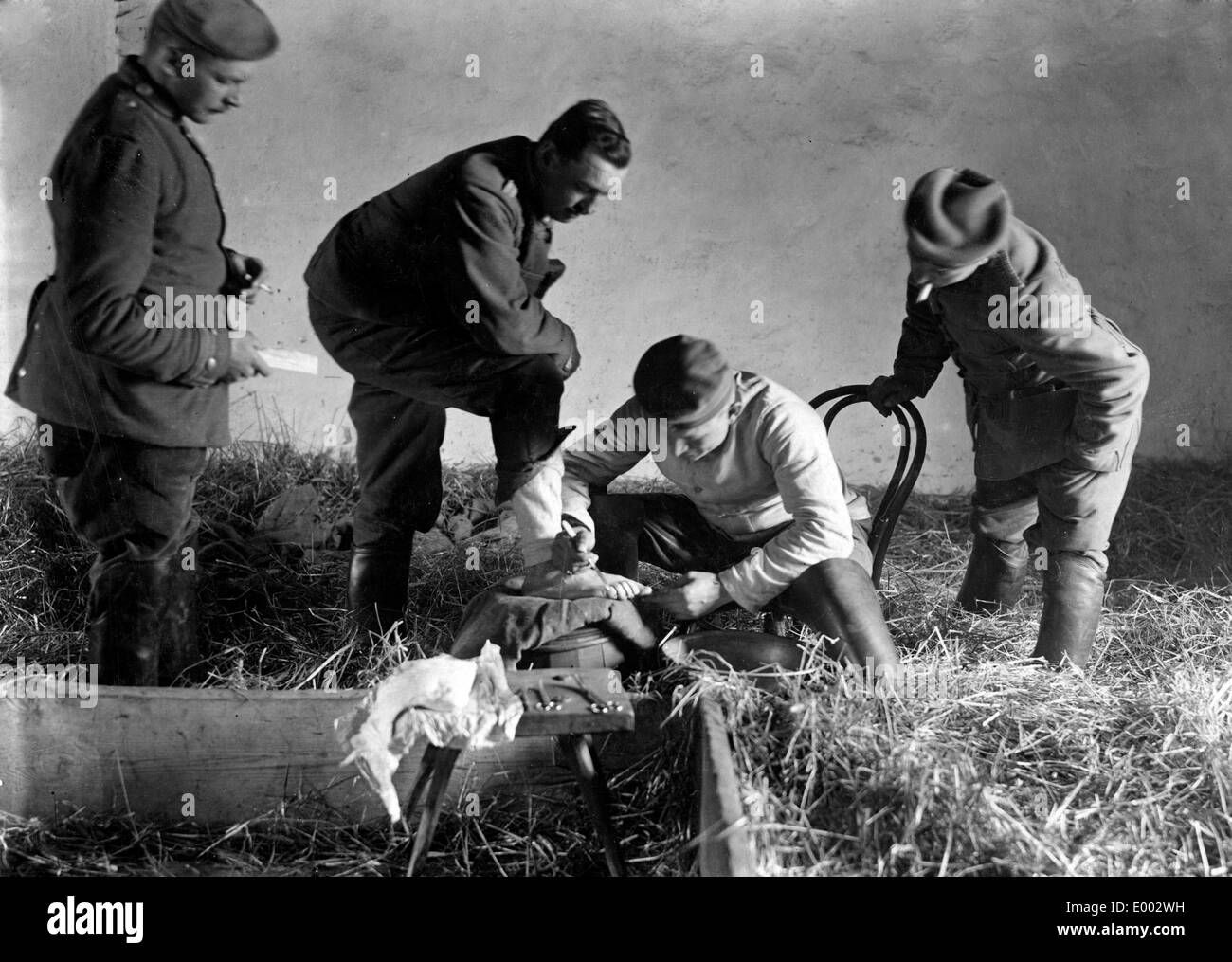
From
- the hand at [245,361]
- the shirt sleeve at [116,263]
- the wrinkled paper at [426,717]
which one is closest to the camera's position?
the wrinkled paper at [426,717]

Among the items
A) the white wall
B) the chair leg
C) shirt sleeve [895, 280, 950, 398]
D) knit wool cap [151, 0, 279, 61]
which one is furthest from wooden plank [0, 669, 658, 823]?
knit wool cap [151, 0, 279, 61]

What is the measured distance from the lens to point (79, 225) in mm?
3225

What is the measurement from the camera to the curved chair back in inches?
143

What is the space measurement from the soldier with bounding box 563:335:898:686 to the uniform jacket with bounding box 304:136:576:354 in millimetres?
418

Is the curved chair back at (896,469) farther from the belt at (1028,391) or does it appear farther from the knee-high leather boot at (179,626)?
the knee-high leather boot at (179,626)

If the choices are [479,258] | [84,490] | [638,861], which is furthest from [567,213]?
[638,861]

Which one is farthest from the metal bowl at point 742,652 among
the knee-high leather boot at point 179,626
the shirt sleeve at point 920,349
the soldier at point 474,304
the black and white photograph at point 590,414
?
the knee-high leather boot at point 179,626

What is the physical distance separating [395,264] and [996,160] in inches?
75.5

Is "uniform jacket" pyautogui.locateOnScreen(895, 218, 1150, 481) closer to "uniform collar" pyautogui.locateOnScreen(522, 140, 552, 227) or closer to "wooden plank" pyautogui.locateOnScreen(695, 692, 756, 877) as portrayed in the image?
"uniform collar" pyautogui.locateOnScreen(522, 140, 552, 227)

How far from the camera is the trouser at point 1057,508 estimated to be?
3541 mm

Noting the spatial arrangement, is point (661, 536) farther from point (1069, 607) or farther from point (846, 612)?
point (1069, 607)

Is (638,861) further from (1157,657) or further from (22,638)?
(22,638)

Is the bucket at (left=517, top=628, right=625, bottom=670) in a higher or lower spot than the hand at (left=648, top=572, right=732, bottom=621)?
lower

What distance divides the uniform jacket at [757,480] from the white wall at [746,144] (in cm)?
19
